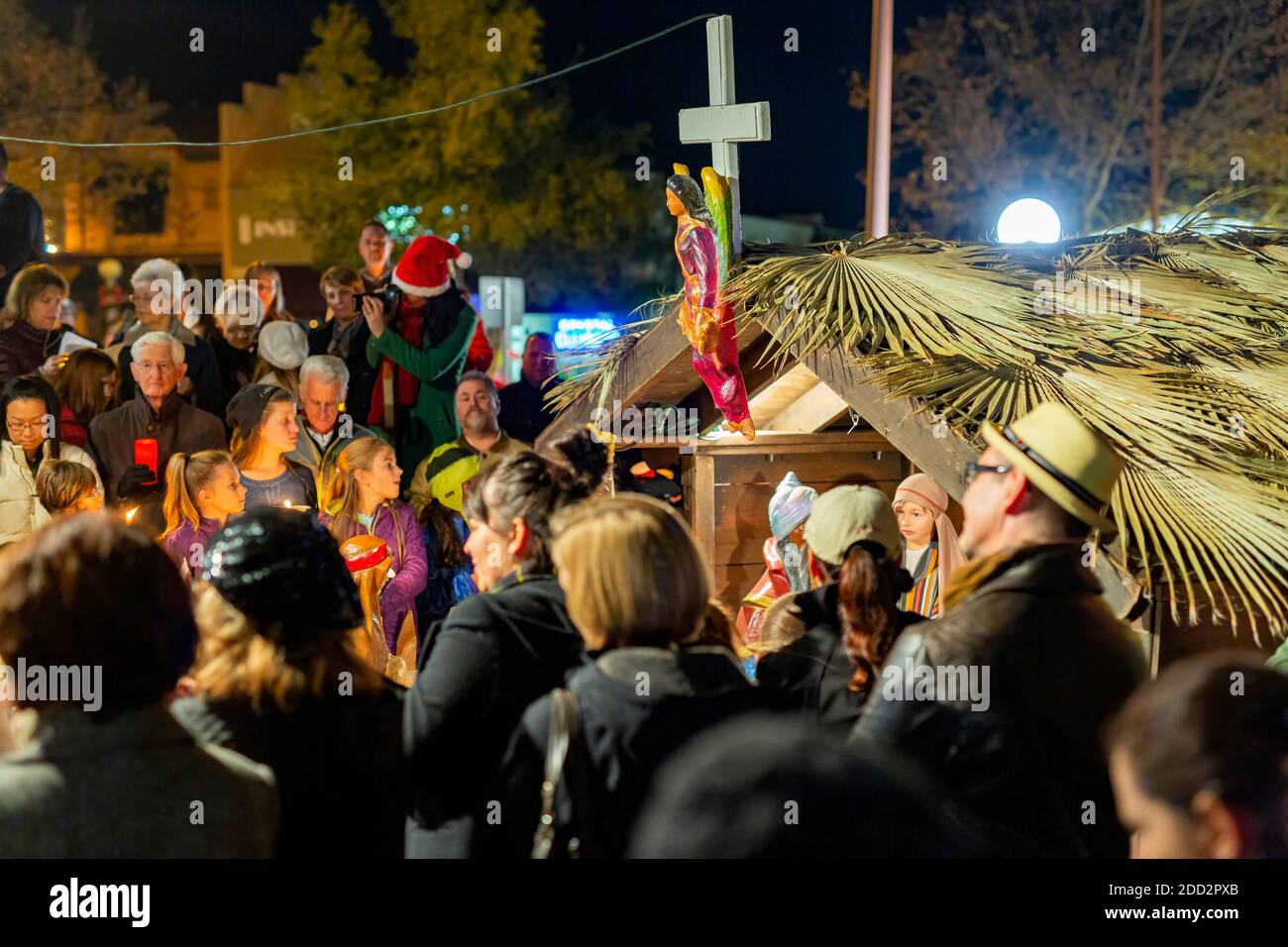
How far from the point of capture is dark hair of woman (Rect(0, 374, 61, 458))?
6.83 metres

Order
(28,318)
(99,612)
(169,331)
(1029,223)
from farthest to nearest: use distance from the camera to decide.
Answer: (169,331)
(1029,223)
(28,318)
(99,612)

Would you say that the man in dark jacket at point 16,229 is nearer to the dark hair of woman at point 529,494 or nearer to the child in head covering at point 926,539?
the child in head covering at point 926,539

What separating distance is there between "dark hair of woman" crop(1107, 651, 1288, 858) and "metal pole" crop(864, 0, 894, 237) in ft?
34.3

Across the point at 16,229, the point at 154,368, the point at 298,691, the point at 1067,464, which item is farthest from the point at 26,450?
the point at 1067,464

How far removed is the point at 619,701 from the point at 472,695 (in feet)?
1.71

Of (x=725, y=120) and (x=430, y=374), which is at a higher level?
(x=725, y=120)

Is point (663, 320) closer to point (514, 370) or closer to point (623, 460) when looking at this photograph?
point (623, 460)

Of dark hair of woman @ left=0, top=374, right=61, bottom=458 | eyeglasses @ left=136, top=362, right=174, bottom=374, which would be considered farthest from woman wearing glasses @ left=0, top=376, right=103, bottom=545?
eyeglasses @ left=136, top=362, right=174, bottom=374

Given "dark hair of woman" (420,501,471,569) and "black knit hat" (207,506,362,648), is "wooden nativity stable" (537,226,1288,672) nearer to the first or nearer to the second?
"dark hair of woman" (420,501,471,569)

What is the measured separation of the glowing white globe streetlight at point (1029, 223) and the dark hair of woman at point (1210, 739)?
5996mm

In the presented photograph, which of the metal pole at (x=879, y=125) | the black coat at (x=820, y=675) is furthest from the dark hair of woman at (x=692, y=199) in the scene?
the metal pole at (x=879, y=125)

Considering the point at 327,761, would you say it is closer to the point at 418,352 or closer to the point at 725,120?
the point at 725,120

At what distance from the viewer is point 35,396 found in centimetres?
685
